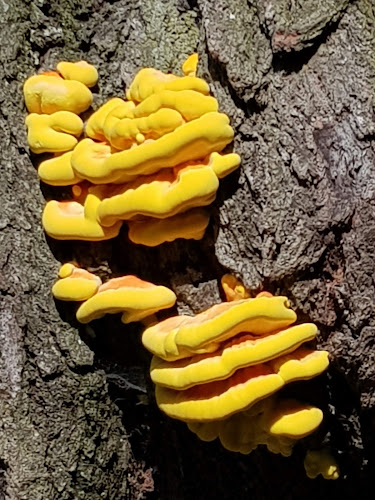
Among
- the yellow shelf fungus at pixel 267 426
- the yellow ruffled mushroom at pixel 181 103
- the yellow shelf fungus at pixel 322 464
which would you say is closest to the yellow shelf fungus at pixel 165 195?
the yellow ruffled mushroom at pixel 181 103

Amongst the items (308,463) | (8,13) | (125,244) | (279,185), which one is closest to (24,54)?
(8,13)

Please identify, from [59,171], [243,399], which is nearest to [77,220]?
[59,171]

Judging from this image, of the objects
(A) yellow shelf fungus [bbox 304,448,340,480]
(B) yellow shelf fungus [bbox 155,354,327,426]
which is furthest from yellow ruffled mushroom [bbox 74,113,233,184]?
(A) yellow shelf fungus [bbox 304,448,340,480]

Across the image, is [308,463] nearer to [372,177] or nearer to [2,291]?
[372,177]

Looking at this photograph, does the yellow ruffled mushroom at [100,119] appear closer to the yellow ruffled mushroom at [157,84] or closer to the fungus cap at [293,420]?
the yellow ruffled mushroom at [157,84]

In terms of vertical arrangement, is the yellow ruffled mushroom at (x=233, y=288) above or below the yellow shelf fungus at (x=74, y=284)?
above

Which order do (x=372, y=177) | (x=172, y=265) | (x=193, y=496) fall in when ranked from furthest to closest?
1. (x=193, y=496)
2. (x=172, y=265)
3. (x=372, y=177)
